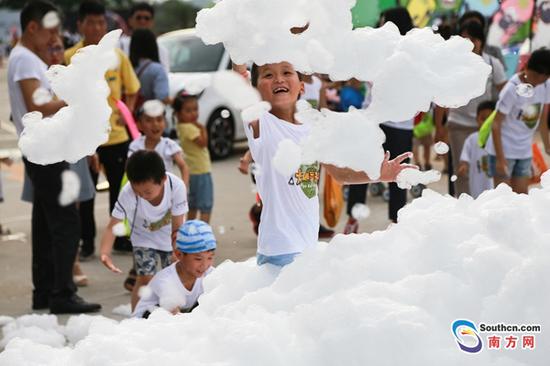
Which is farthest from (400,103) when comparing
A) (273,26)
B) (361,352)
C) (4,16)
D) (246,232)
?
(4,16)

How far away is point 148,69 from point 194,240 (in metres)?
2.99

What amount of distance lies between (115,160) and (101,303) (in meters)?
1.41

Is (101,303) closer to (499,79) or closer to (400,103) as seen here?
(400,103)

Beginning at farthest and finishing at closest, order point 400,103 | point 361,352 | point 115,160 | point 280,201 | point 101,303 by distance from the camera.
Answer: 1. point 115,160
2. point 101,303
3. point 280,201
4. point 400,103
5. point 361,352

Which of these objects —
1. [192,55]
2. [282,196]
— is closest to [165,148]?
[282,196]

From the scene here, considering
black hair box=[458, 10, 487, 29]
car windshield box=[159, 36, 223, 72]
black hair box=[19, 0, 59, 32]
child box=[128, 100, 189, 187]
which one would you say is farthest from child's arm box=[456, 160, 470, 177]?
car windshield box=[159, 36, 223, 72]

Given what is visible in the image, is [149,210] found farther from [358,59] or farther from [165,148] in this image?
[358,59]

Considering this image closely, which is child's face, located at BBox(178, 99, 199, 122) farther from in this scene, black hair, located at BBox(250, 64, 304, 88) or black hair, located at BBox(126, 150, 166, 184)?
black hair, located at BBox(250, 64, 304, 88)

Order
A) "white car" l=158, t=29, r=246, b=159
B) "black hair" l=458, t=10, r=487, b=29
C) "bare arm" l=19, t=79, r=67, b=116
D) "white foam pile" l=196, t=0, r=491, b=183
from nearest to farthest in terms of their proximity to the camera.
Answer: "white foam pile" l=196, t=0, r=491, b=183 → "bare arm" l=19, t=79, r=67, b=116 → "black hair" l=458, t=10, r=487, b=29 → "white car" l=158, t=29, r=246, b=159

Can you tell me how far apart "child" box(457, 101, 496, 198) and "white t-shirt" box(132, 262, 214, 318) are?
2859 millimetres

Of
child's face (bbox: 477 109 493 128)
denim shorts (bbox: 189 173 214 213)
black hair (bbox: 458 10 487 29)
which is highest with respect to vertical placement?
black hair (bbox: 458 10 487 29)

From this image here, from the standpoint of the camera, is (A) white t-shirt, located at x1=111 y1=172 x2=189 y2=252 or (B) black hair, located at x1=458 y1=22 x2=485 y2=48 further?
(B) black hair, located at x1=458 y1=22 x2=485 y2=48

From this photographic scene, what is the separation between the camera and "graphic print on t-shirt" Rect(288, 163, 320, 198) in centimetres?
382

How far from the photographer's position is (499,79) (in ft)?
26.0
